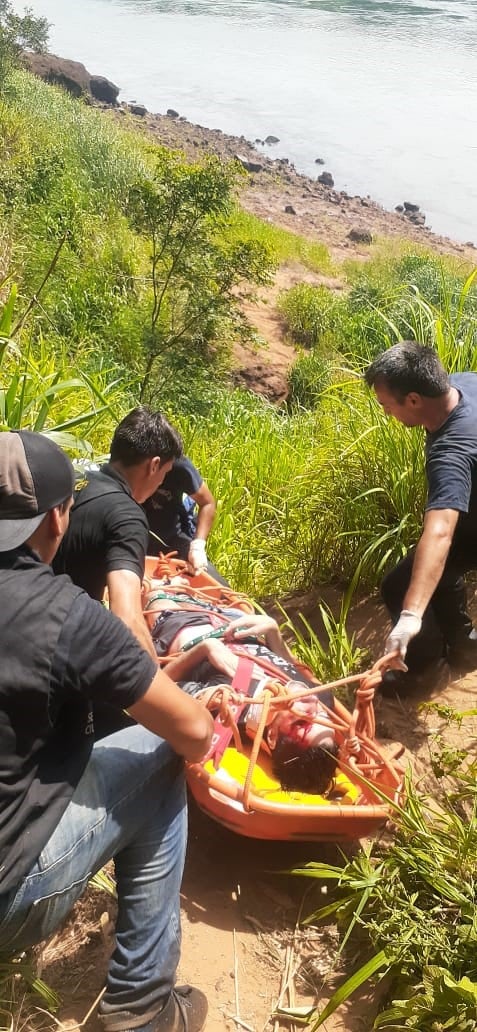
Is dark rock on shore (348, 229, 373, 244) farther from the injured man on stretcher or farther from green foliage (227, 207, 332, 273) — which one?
the injured man on stretcher

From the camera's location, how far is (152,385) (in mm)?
7965

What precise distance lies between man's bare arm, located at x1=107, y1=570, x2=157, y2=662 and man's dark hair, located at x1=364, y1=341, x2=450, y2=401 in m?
1.22


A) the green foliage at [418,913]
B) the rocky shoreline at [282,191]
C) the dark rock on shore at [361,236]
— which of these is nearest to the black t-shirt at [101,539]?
the green foliage at [418,913]

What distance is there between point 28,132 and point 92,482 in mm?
12297

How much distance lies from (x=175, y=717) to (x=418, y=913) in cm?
82

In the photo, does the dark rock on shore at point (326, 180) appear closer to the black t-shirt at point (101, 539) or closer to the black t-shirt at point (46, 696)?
the black t-shirt at point (101, 539)

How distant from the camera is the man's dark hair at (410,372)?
9.86ft

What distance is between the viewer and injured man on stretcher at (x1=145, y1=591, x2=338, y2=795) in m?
2.48

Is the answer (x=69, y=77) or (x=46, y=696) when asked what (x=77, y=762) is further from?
(x=69, y=77)

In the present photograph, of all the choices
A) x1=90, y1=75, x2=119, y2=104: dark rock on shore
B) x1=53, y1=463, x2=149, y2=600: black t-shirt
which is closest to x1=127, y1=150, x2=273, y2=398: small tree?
x1=53, y1=463, x2=149, y2=600: black t-shirt

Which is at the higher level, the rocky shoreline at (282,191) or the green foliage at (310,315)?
the rocky shoreline at (282,191)

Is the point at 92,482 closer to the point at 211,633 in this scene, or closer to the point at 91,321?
the point at 211,633

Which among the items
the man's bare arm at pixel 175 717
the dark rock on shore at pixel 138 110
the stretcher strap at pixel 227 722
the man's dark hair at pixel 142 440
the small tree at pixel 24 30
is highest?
the small tree at pixel 24 30

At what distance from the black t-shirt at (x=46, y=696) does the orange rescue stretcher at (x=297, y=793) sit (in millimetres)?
702
